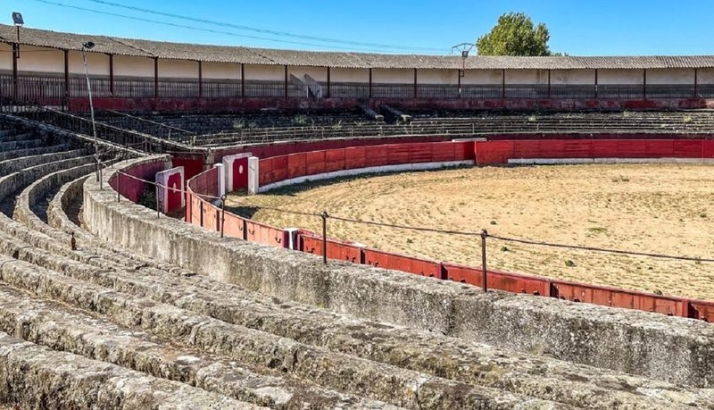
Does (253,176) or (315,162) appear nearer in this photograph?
(253,176)

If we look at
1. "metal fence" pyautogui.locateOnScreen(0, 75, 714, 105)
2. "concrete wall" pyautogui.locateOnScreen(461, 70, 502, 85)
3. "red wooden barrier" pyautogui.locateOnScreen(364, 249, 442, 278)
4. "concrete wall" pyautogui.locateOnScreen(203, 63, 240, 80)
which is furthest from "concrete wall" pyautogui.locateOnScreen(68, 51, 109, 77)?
"red wooden barrier" pyautogui.locateOnScreen(364, 249, 442, 278)

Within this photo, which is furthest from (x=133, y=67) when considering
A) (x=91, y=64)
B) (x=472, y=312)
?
(x=472, y=312)

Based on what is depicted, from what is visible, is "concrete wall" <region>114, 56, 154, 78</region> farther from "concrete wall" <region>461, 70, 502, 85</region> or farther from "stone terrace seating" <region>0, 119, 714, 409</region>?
"stone terrace seating" <region>0, 119, 714, 409</region>

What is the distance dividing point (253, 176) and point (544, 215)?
34.5 feet

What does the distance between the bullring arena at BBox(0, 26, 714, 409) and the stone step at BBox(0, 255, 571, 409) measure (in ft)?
0.05

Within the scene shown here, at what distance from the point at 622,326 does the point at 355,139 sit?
96.9 feet

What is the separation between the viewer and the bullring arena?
13.4 ft

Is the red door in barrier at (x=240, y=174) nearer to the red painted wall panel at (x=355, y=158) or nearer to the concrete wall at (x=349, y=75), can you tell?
the red painted wall panel at (x=355, y=158)

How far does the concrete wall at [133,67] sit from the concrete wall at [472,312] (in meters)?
28.4

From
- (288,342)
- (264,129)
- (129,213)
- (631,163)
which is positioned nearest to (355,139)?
(264,129)

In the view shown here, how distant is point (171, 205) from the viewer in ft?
67.2

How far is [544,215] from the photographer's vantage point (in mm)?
21562

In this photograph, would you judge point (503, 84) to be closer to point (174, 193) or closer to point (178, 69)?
point (178, 69)

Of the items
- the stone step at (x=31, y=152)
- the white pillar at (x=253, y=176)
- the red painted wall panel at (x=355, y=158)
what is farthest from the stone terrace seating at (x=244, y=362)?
the red painted wall panel at (x=355, y=158)
